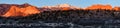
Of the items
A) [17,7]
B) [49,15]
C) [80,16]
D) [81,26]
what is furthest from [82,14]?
[17,7]

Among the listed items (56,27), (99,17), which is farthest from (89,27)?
(99,17)

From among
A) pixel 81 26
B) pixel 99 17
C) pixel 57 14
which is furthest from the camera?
pixel 57 14

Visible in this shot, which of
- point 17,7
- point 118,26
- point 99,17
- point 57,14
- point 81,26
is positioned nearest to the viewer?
point 118,26

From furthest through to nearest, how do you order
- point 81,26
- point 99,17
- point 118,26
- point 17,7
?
1. point 17,7
2. point 99,17
3. point 81,26
4. point 118,26

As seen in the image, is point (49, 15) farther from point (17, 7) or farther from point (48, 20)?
point (17, 7)

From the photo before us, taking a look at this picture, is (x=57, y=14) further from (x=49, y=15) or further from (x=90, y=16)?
(x=90, y=16)

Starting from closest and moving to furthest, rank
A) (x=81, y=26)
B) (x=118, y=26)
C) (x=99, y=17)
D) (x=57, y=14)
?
(x=118, y=26)
(x=81, y=26)
(x=99, y=17)
(x=57, y=14)

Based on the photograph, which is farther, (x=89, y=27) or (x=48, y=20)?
(x=48, y=20)

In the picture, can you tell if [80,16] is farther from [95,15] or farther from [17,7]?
[17,7]
